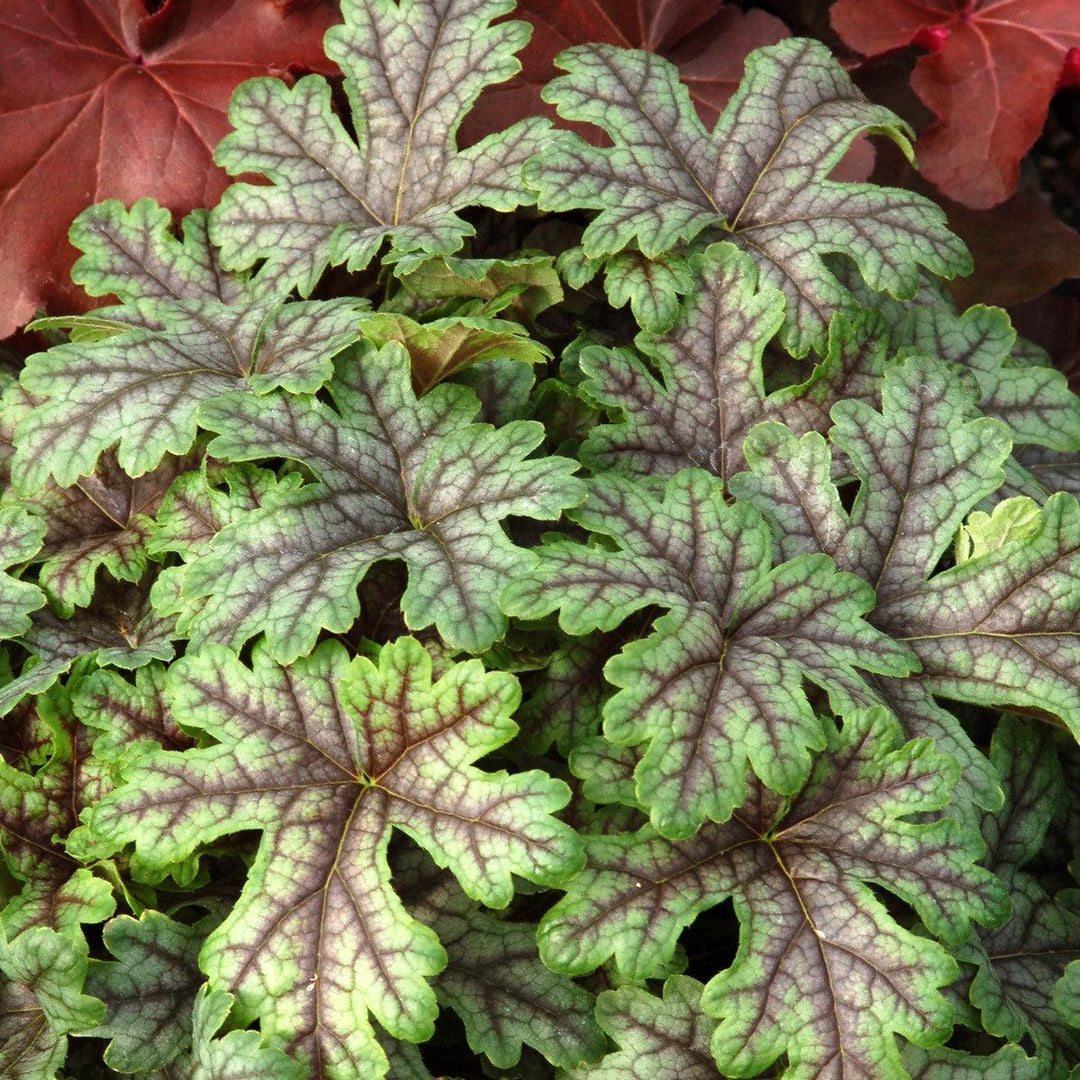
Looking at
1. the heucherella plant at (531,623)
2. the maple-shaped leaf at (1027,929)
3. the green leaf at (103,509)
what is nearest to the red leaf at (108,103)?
the heucherella plant at (531,623)

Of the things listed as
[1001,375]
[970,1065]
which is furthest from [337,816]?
[1001,375]

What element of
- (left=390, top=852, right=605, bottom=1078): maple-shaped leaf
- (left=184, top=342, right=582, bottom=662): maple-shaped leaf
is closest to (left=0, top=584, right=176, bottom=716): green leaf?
(left=184, top=342, right=582, bottom=662): maple-shaped leaf

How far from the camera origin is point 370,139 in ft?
6.18

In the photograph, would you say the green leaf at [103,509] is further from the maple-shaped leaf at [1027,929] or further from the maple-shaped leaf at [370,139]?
the maple-shaped leaf at [1027,929]

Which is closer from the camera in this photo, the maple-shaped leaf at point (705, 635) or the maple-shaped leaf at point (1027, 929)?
the maple-shaped leaf at point (705, 635)

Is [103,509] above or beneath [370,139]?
beneath

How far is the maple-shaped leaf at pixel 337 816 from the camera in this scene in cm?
132

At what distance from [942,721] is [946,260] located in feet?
2.23

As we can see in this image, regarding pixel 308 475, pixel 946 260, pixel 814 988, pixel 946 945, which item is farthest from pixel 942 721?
pixel 308 475

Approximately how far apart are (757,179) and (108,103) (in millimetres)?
1132

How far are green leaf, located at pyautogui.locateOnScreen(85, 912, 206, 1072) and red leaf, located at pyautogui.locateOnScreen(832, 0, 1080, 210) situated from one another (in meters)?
1.88

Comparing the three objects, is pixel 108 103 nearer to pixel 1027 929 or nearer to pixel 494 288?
pixel 494 288

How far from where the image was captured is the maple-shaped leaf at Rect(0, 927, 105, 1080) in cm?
135

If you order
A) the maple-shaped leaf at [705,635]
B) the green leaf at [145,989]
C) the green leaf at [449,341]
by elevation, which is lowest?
the green leaf at [145,989]
